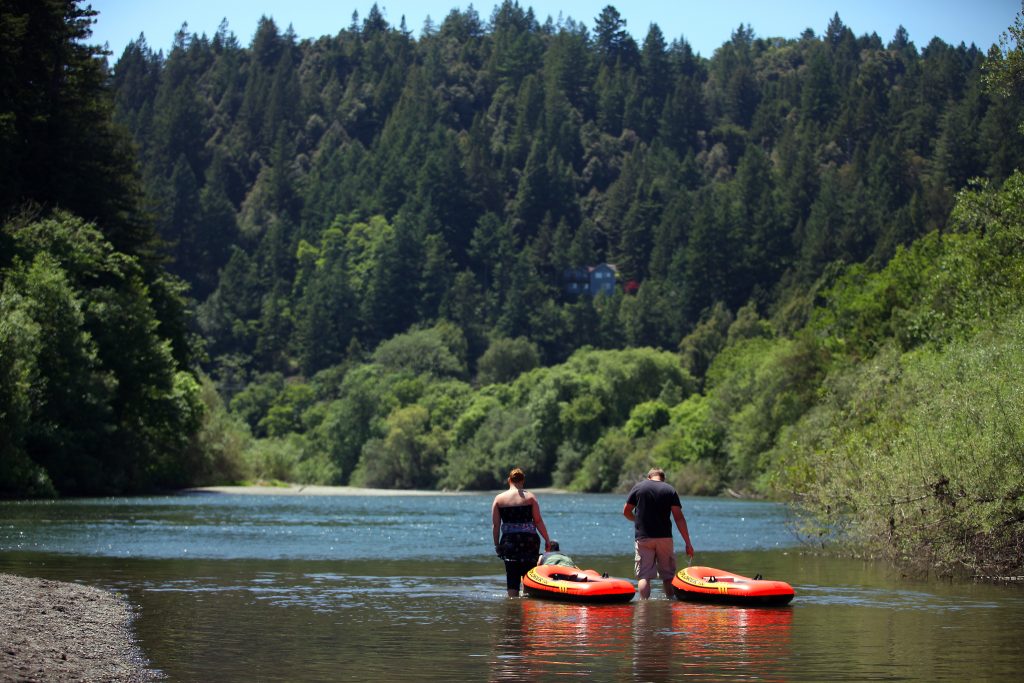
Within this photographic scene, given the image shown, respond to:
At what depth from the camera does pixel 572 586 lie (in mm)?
23625

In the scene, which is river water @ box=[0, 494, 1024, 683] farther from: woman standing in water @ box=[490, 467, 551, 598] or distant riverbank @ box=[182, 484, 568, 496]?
distant riverbank @ box=[182, 484, 568, 496]

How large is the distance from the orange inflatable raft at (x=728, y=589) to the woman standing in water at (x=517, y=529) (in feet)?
7.83

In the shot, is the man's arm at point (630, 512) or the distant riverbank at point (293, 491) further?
the distant riverbank at point (293, 491)

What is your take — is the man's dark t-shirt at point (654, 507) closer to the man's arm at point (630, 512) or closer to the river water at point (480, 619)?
the man's arm at point (630, 512)

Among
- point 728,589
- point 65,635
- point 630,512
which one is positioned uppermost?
point 630,512

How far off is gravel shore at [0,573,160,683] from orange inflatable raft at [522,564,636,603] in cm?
647

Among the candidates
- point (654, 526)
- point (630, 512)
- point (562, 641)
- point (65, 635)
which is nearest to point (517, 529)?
point (630, 512)

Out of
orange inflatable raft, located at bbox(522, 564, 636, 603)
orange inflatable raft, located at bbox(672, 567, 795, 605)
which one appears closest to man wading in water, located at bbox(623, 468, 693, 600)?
orange inflatable raft, located at bbox(672, 567, 795, 605)

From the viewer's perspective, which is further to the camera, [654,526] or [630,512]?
[630,512]

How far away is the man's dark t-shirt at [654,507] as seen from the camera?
79.2 ft

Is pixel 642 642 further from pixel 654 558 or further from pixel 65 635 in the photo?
pixel 65 635

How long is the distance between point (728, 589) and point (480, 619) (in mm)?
4166

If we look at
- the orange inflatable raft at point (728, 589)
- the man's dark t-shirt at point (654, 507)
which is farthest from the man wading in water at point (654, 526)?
the orange inflatable raft at point (728, 589)

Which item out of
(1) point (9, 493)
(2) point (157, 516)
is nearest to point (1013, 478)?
(2) point (157, 516)
